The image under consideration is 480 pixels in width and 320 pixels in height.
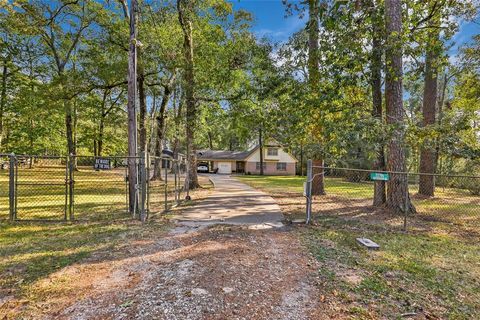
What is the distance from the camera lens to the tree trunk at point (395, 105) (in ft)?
25.5

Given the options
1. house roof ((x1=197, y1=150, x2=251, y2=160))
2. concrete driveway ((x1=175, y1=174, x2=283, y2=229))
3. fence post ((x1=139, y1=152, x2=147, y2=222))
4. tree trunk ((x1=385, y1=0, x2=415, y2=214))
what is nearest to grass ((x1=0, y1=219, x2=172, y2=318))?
fence post ((x1=139, y1=152, x2=147, y2=222))

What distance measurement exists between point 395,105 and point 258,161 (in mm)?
30482

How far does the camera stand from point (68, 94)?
40.6 feet

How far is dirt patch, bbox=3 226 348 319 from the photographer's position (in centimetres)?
286

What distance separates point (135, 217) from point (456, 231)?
8611 mm

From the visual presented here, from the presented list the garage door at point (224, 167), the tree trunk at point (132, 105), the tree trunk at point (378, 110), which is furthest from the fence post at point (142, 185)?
the garage door at point (224, 167)

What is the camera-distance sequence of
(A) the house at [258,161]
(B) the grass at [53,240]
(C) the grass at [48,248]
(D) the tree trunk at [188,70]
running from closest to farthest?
(C) the grass at [48,248] < (B) the grass at [53,240] < (D) the tree trunk at [188,70] < (A) the house at [258,161]

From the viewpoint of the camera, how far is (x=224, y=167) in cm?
4066

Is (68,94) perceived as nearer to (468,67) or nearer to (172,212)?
(172,212)

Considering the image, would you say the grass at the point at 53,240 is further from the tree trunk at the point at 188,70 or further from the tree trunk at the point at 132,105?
the tree trunk at the point at 188,70

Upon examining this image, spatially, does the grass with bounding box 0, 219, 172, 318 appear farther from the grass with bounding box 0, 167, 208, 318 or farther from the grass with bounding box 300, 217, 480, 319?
the grass with bounding box 300, 217, 480, 319

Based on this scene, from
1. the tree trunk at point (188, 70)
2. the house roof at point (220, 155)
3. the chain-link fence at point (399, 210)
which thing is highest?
the tree trunk at point (188, 70)

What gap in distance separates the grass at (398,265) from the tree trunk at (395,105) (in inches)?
30.8

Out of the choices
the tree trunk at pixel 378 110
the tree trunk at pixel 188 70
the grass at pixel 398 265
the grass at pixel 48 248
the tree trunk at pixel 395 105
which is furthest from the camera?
the tree trunk at pixel 188 70
